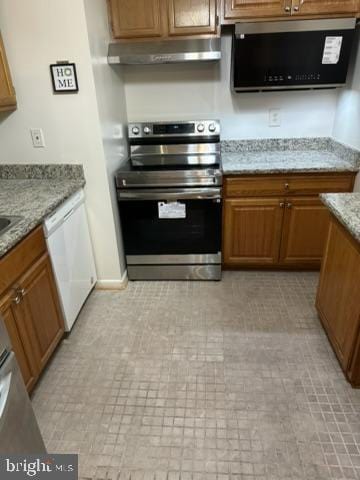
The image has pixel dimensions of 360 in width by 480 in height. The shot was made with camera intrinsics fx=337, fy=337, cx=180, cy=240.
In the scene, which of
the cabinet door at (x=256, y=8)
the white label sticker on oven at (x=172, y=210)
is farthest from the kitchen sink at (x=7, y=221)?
the cabinet door at (x=256, y=8)

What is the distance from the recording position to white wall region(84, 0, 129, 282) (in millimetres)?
2047

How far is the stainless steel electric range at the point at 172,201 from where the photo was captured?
238 centimetres

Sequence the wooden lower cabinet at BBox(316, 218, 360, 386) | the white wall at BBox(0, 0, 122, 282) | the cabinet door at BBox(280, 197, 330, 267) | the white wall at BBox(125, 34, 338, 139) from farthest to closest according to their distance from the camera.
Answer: the white wall at BBox(125, 34, 338, 139) < the cabinet door at BBox(280, 197, 330, 267) < the white wall at BBox(0, 0, 122, 282) < the wooden lower cabinet at BBox(316, 218, 360, 386)

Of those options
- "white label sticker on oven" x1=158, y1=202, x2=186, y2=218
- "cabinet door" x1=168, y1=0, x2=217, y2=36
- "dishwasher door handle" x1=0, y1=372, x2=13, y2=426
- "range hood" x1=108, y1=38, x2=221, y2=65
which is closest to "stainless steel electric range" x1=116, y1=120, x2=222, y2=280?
"white label sticker on oven" x1=158, y1=202, x2=186, y2=218

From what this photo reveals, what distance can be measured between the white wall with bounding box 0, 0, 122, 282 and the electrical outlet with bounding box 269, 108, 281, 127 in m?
1.47

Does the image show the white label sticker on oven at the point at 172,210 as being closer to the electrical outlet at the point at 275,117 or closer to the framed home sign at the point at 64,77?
the framed home sign at the point at 64,77

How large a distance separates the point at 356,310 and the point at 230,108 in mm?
1927

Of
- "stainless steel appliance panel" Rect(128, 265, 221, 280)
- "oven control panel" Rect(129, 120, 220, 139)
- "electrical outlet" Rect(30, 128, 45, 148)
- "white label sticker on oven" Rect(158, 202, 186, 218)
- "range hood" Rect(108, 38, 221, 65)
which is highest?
"range hood" Rect(108, 38, 221, 65)

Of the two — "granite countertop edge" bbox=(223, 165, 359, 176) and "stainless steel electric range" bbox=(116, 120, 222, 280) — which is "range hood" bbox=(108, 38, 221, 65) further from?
"granite countertop edge" bbox=(223, 165, 359, 176)

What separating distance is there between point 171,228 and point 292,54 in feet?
4.79

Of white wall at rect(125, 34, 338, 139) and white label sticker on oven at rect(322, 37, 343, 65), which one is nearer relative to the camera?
white label sticker on oven at rect(322, 37, 343, 65)

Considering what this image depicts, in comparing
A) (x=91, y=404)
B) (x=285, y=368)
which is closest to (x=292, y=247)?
(x=285, y=368)

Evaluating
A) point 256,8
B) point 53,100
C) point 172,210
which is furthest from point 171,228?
point 256,8

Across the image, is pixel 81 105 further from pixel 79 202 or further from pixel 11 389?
pixel 11 389
